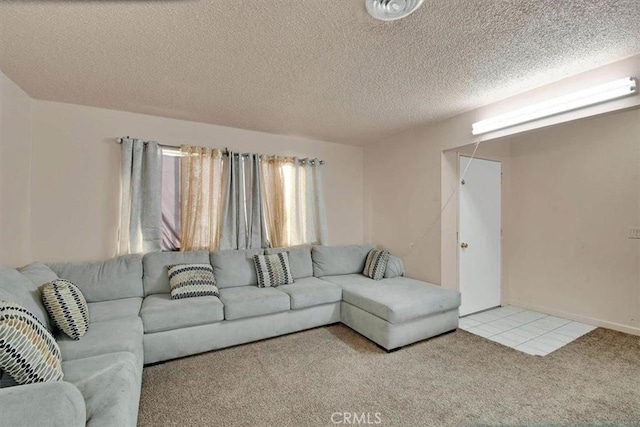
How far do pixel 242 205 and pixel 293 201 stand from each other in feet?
2.39

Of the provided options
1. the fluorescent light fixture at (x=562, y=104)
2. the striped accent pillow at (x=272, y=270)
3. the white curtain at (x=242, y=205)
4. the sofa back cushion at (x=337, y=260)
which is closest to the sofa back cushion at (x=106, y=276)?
the white curtain at (x=242, y=205)

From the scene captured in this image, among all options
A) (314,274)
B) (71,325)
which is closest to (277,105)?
(314,274)

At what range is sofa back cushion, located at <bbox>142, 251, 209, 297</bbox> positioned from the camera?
2.88 metres

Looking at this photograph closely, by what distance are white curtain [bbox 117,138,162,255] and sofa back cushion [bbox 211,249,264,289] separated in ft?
2.20

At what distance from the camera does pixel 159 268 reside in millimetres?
2943

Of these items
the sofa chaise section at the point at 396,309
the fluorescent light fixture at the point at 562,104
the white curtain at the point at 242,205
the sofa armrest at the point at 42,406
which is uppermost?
the fluorescent light fixture at the point at 562,104

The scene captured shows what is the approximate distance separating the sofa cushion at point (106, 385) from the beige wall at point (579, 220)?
442cm

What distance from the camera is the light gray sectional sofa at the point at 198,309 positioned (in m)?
1.58

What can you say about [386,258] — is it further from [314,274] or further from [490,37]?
[490,37]

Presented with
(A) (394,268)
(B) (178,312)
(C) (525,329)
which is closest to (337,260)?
(A) (394,268)

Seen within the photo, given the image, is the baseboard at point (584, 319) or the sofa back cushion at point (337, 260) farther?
the sofa back cushion at point (337, 260)

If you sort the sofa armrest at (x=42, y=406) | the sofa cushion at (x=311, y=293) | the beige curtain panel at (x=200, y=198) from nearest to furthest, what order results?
the sofa armrest at (x=42, y=406), the sofa cushion at (x=311, y=293), the beige curtain panel at (x=200, y=198)

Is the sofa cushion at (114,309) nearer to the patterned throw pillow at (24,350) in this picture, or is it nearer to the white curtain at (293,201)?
the patterned throw pillow at (24,350)

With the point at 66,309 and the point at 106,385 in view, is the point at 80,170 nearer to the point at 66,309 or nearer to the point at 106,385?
the point at 66,309
